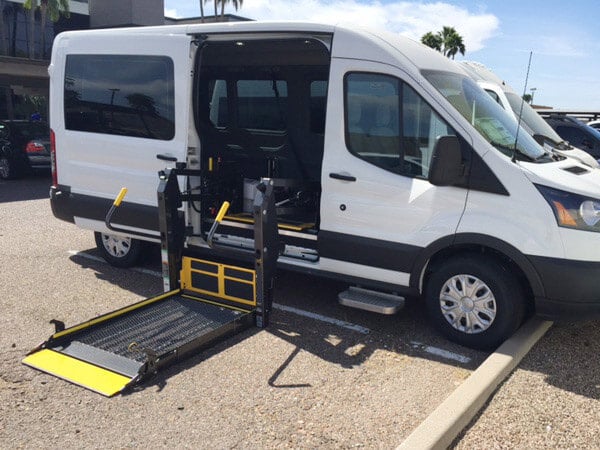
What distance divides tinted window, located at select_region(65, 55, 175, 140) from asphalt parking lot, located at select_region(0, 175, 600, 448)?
1801 millimetres

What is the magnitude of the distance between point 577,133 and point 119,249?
9.13 meters

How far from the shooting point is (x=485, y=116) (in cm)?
463

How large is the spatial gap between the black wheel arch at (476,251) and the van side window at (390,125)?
0.58 metres

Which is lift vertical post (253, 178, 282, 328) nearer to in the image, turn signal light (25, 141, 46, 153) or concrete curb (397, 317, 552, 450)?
concrete curb (397, 317, 552, 450)

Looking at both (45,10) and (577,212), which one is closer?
(577,212)

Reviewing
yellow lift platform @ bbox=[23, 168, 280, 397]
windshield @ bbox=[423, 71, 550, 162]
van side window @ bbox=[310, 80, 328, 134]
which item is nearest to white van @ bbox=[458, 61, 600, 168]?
van side window @ bbox=[310, 80, 328, 134]

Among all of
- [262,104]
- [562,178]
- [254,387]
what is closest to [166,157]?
[262,104]

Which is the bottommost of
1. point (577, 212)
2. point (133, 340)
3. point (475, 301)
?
point (133, 340)

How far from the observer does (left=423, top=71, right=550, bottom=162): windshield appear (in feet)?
14.3

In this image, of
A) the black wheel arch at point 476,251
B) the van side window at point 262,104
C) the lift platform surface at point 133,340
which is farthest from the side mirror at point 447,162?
the van side window at point 262,104

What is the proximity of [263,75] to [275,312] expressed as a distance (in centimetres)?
317

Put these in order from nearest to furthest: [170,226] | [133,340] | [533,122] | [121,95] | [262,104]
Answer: [133,340]
[170,226]
[121,95]
[262,104]
[533,122]

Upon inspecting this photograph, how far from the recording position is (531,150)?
459 cm

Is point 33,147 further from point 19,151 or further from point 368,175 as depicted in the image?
point 368,175
